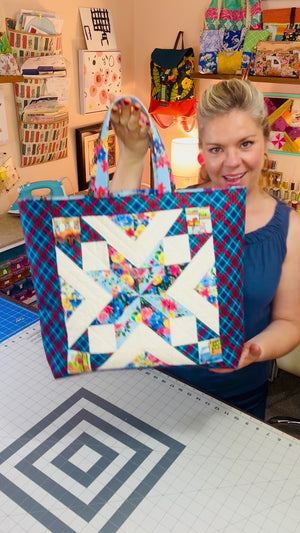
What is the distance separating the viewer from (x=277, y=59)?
2.41m

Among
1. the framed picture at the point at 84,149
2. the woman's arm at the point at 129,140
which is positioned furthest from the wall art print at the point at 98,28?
the woman's arm at the point at 129,140

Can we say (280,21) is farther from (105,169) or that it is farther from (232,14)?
(105,169)

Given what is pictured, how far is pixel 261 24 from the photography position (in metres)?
2.48

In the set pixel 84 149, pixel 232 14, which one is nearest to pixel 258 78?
pixel 232 14

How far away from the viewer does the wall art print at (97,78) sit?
266 cm

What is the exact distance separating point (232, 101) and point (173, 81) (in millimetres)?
2041

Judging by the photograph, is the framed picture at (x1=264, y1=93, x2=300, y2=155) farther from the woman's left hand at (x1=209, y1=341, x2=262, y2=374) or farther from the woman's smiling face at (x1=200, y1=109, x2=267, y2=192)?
the woman's left hand at (x1=209, y1=341, x2=262, y2=374)

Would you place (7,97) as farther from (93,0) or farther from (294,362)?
(294,362)

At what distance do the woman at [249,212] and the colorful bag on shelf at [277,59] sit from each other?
5.46 ft

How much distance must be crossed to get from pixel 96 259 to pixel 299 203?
2164mm

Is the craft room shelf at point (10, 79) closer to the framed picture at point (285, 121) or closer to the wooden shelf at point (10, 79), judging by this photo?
the wooden shelf at point (10, 79)

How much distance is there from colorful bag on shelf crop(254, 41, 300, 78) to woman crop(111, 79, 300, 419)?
5.46ft

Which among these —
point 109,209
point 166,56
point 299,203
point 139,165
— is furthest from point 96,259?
point 166,56

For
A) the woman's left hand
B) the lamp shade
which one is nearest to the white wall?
the lamp shade
